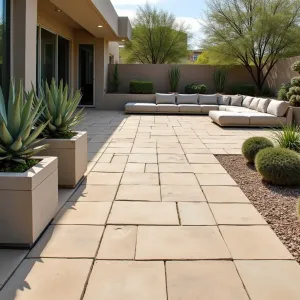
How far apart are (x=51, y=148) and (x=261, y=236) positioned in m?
2.36

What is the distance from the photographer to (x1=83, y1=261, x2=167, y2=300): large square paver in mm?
2148

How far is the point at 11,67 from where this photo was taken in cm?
614

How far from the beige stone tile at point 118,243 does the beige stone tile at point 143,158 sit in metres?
2.59

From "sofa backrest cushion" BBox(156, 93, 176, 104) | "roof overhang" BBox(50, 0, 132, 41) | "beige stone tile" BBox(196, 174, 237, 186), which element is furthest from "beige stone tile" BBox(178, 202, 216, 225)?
"sofa backrest cushion" BBox(156, 93, 176, 104)

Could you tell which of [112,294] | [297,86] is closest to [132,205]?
[112,294]

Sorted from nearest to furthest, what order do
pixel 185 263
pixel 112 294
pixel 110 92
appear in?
1. pixel 112 294
2. pixel 185 263
3. pixel 110 92

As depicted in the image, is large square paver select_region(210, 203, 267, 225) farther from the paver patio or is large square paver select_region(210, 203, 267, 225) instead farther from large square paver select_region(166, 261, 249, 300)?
large square paver select_region(166, 261, 249, 300)

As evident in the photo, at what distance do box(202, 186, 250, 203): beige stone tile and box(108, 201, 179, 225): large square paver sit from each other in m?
0.49

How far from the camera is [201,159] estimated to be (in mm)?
5949

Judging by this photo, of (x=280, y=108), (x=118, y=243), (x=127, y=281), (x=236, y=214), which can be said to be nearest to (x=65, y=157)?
(x=118, y=243)

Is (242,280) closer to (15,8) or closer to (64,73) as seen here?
(15,8)

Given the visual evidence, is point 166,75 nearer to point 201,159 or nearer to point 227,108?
point 227,108

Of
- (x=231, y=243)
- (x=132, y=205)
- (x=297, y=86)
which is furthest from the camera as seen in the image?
(x=297, y=86)

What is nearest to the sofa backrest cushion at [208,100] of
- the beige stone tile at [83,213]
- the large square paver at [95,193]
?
the large square paver at [95,193]
